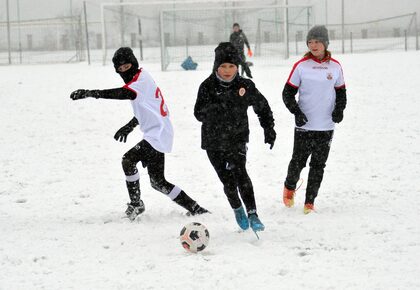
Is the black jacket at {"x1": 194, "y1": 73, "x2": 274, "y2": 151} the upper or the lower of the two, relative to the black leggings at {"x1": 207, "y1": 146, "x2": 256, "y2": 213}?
upper

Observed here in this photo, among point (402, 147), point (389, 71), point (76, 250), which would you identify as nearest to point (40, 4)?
point (389, 71)

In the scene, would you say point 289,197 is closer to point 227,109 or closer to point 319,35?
point 227,109

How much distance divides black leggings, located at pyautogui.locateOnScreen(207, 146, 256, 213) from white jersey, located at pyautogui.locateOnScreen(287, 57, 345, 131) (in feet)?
3.60

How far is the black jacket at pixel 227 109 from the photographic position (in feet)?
16.0

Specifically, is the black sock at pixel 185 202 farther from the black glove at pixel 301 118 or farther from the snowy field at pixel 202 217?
the black glove at pixel 301 118

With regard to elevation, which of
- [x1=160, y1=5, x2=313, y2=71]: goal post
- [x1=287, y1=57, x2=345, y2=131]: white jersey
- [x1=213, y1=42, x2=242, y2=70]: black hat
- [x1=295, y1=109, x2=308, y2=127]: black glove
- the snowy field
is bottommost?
the snowy field

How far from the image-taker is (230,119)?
491cm

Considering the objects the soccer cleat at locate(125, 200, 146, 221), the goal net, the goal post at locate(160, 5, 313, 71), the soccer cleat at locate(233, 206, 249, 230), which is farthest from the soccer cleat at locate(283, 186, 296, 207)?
the goal net

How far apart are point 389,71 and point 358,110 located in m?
6.49

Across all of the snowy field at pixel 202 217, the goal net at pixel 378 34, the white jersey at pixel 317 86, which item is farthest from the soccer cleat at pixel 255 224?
the goal net at pixel 378 34

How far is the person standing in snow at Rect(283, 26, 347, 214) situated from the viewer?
18.4 feet

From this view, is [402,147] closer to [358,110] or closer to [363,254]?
[358,110]

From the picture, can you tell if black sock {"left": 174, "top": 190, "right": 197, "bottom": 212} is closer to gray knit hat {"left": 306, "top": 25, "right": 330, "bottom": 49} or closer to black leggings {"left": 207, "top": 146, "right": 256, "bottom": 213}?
black leggings {"left": 207, "top": 146, "right": 256, "bottom": 213}

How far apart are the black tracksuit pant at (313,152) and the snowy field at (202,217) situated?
0.90 ft
